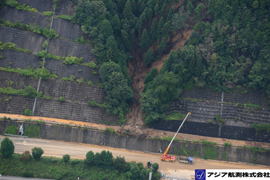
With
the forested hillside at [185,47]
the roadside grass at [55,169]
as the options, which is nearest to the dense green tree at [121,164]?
the roadside grass at [55,169]

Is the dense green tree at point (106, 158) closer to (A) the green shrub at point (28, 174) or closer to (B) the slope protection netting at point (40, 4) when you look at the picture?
(A) the green shrub at point (28, 174)

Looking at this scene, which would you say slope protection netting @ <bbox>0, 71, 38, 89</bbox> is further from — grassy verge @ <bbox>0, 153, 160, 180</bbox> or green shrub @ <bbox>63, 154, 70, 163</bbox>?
green shrub @ <bbox>63, 154, 70, 163</bbox>

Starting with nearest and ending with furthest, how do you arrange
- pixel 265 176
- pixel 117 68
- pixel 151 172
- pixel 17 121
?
1. pixel 265 176
2. pixel 151 172
3. pixel 17 121
4. pixel 117 68

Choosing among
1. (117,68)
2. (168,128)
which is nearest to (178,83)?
(168,128)

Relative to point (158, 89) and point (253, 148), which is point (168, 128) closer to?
point (158, 89)

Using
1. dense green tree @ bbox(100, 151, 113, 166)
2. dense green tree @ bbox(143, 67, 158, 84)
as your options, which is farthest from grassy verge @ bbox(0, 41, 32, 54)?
dense green tree @ bbox(100, 151, 113, 166)
